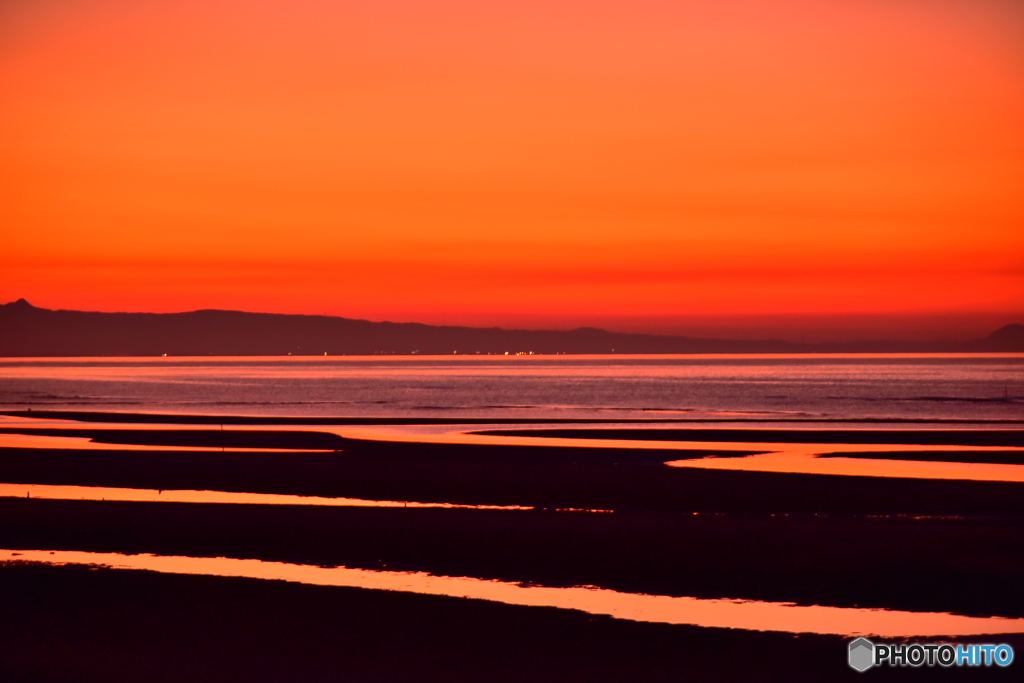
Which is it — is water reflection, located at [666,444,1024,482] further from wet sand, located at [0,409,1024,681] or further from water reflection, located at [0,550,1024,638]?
water reflection, located at [0,550,1024,638]

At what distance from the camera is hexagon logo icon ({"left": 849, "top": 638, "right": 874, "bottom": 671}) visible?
1279 centimetres

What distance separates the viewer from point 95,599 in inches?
635

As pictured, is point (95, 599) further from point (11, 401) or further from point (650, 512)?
point (11, 401)

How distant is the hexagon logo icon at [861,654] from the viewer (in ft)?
42.0

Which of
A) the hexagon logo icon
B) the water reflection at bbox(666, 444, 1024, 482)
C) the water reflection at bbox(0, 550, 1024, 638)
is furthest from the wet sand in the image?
the water reflection at bbox(666, 444, 1024, 482)

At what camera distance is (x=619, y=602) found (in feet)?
52.7

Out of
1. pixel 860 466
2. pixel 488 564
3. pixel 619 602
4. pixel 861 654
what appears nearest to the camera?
pixel 861 654

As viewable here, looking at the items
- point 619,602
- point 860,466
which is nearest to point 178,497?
point 619,602

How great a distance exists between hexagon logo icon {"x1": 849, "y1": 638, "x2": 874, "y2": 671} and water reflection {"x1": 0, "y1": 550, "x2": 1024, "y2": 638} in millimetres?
710

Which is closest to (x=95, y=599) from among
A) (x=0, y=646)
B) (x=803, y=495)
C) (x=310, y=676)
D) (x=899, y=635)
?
(x=0, y=646)

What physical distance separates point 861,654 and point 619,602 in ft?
13.5

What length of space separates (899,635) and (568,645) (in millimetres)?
4740

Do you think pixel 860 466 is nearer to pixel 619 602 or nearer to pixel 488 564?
pixel 488 564

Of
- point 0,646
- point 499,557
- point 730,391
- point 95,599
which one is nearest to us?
point 0,646
